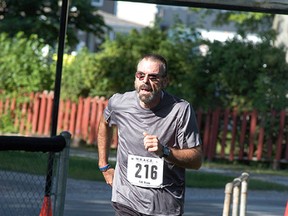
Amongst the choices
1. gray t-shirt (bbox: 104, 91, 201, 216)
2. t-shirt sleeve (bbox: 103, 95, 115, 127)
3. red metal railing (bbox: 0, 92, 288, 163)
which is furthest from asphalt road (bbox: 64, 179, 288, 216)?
gray t-shirt (bbox: 104, 91, 201, 216)

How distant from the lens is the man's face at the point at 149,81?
7820mm

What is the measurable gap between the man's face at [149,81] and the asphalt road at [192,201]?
7763 mm

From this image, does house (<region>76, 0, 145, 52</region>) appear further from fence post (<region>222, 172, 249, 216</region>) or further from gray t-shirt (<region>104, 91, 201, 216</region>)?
gray t-shirt (<region>104, 91, 201, 216</region>)

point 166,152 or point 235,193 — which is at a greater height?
point 166,152

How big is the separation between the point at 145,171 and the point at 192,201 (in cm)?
1070

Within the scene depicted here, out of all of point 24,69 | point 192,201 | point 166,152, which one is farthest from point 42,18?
point 166,152

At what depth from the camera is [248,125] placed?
89.6ft

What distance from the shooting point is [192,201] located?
727 inches

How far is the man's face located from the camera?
782 centimetres

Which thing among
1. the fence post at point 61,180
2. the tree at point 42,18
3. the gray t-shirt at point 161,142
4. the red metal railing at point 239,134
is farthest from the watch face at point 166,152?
the tree at point 42,18

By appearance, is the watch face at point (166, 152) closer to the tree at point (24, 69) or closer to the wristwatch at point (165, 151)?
the wristwatch at point (165, 151)

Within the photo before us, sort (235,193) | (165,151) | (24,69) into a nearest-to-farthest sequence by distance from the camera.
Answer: (165,151)
(235,193)
(24,69)

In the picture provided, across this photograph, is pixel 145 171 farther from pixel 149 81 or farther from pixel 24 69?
pixel 24 69

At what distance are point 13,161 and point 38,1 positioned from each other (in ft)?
76.2
